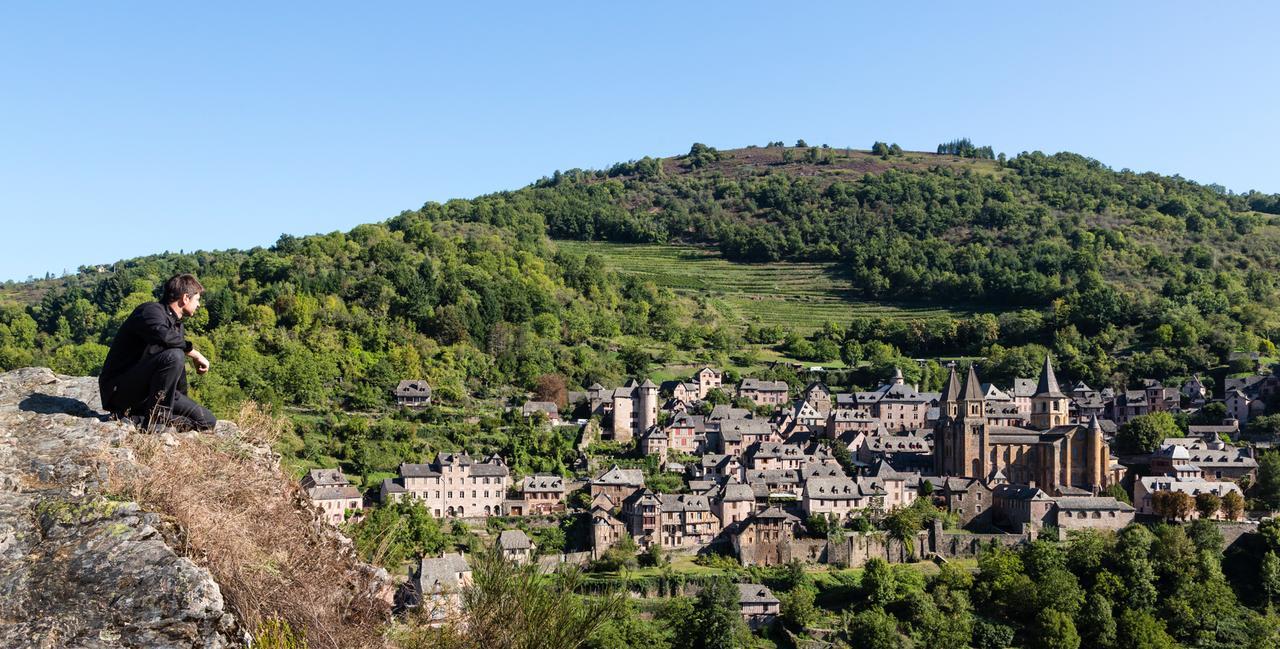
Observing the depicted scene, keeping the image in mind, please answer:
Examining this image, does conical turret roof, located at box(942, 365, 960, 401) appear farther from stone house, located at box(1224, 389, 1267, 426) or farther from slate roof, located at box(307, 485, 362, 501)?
slate roof, located at box(307, 485, 362, 501)

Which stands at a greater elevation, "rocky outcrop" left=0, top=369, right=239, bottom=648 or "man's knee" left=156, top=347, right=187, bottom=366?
"man's knee" left=156, top=347, right=187, bottom=366

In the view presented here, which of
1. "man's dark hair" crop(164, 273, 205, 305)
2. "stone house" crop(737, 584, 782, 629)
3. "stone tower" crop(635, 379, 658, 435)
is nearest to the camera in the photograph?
"man's dark hair" crop(164, 273, 205, 305)

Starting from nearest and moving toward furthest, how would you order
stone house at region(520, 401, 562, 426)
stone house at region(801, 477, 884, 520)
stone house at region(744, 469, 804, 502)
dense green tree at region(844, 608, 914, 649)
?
1. dense green tree at region(844, 608, 914, 649)
2. stone house at region(801, 477, 884, 520)
3. stone house at region(744, 469, 804, 502)
4. stone house at region(520, 401, 562, 426)

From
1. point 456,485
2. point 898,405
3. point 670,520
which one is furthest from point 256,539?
point 898,405

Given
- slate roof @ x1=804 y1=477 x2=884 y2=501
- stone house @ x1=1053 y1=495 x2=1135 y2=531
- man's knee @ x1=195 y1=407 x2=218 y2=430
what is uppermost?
man's knee @ x1=195 y1=407 x2=218 y2=430

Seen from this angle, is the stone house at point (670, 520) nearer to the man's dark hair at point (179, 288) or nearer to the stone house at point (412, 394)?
the stone house at point (412, 394)

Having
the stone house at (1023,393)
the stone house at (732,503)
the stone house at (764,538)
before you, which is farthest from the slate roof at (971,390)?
the stone house at (764,538)

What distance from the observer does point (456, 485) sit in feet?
193

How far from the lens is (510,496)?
198 feet

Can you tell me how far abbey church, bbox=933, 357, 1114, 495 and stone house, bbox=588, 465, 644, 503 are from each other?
18308mm

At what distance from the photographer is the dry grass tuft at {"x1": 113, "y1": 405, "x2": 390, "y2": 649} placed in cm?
754

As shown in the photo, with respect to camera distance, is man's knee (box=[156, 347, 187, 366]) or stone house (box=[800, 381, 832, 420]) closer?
man's knee (box=[156, 347, 187, 366])

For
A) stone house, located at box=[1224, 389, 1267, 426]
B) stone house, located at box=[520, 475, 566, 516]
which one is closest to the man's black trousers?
stone house, located at box=[520, 475, 566, 516]

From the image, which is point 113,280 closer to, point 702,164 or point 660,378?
point 660,378
